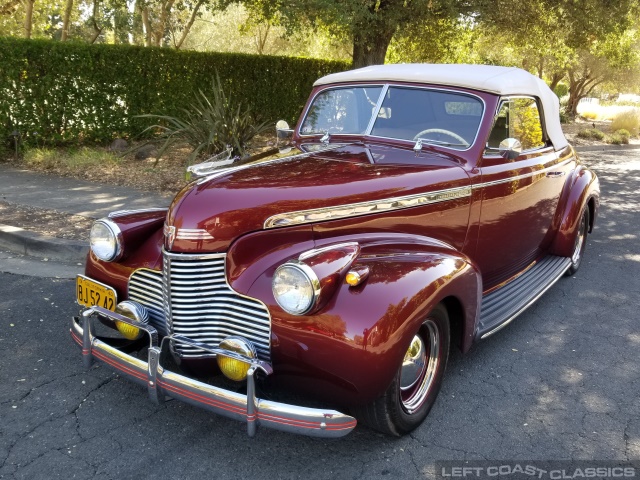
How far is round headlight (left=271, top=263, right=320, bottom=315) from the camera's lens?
91.1 inches

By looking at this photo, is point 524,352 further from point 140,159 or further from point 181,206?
point 140,159

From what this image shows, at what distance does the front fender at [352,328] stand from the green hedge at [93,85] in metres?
7.79

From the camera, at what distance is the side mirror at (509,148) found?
3.59m

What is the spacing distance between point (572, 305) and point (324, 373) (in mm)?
2979

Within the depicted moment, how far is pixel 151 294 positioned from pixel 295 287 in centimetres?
91

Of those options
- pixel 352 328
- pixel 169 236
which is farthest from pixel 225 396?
pixel 169 236

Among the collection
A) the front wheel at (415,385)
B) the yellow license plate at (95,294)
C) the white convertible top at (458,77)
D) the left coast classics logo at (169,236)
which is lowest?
the front wheel at (415,385)

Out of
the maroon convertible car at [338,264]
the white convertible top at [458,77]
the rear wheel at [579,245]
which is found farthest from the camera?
the rear wheel at [579,245]

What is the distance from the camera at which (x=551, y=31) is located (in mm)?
12469

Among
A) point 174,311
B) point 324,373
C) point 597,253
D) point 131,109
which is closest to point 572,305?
point 597,253

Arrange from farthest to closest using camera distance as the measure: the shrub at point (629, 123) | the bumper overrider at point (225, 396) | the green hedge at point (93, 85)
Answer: the shrub at point (629, 123) < the green hedge at point (93, 85) < the bumper overrider at point (225, 396)

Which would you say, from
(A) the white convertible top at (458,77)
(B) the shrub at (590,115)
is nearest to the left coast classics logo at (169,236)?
(A) the white convertible top at (458,77)

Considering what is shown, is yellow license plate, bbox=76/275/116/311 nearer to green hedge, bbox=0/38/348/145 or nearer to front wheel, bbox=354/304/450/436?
front wheel, bbox=354/304/450/436

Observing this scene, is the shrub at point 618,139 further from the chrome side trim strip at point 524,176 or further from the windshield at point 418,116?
the windshield at point 418,116
